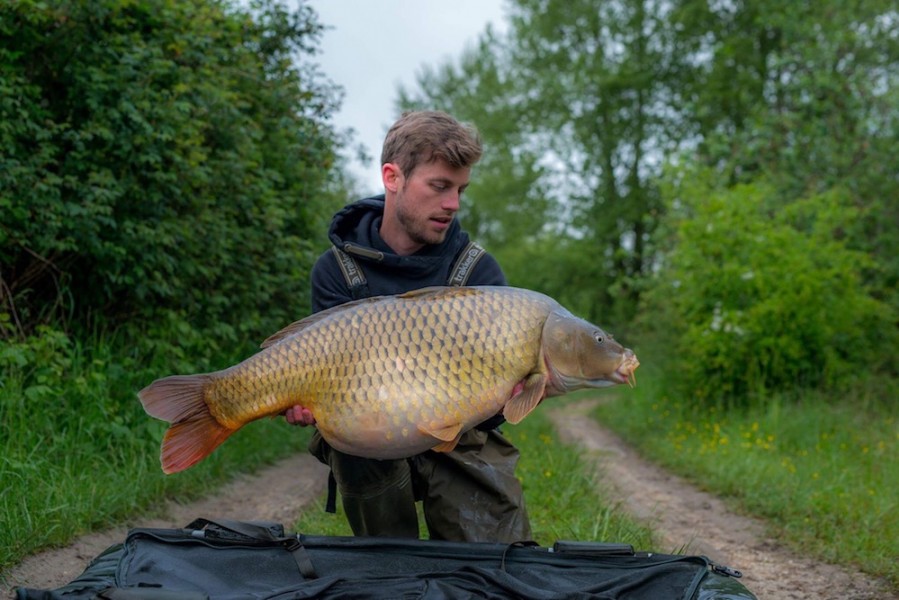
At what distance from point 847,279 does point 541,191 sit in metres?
12.4

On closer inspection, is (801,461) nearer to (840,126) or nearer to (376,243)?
(376,243)

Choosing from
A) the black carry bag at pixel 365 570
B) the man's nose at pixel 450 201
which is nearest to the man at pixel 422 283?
the man's nose at pixel 450 201

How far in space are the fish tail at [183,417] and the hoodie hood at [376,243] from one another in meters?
0.65

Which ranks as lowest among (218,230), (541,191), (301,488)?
(301,488)

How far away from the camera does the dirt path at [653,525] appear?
2.83m

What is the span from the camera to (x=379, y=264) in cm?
262

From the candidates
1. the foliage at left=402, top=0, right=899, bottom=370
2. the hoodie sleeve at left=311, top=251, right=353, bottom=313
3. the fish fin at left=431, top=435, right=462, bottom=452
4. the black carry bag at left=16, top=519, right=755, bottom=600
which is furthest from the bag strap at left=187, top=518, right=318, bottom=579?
the foliage at left=402, top=0, right=899, bottom=370

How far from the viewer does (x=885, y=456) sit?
15.8 ft

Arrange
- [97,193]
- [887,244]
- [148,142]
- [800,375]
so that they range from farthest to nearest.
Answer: [887,244]
[800,375]
[148,142]
[97,193]

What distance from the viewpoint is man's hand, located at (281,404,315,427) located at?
213cm

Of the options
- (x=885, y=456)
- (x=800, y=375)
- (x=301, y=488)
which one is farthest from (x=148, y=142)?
(x=800, y=375)

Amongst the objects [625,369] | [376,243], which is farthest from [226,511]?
[625,369]

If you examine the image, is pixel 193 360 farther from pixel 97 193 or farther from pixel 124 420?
Result: pixel 97 193

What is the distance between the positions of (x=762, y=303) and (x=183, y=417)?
18.5 ft
